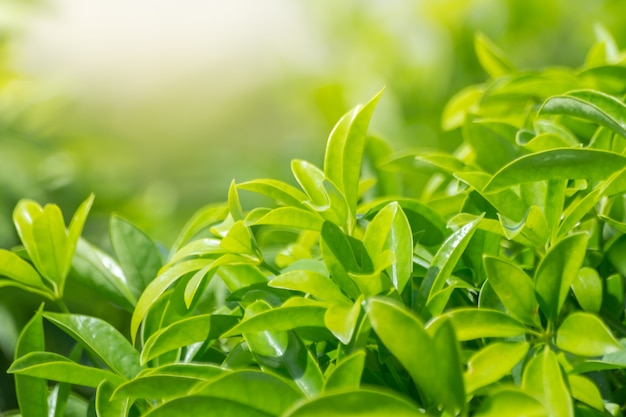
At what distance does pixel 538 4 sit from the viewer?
68.7 inches

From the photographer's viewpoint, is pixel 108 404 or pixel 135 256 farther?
pixel 135 256

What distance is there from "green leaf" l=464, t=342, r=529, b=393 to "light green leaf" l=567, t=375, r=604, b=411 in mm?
52

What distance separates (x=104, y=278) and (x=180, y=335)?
0.18 m

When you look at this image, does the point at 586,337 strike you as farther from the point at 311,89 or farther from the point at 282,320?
the point at 311,89

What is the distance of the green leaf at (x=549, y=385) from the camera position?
1.12 ft

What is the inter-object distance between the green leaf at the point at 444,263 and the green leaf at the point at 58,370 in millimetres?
193

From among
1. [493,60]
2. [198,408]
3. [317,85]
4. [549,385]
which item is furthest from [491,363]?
[317,85]

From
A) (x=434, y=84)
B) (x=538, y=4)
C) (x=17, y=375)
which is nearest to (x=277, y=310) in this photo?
(x=17, y=375)

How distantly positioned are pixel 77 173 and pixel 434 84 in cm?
76

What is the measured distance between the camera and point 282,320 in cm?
41

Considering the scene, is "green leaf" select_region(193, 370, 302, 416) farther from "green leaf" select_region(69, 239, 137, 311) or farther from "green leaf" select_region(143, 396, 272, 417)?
"green leaf" select_region(69, 239, 137, 311)

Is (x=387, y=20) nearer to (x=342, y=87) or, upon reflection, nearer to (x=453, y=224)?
(x=342, y=87)

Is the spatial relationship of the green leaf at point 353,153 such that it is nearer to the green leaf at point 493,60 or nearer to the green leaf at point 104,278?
the green leaf at point 104,278

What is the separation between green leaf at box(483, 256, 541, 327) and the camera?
40 centimetres
